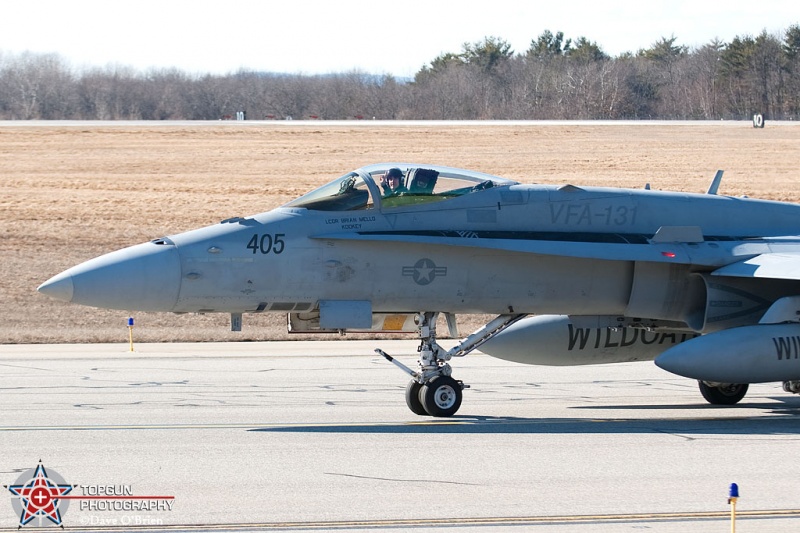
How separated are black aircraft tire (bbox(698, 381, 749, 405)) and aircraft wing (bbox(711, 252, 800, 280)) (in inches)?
78.0

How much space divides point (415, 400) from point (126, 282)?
11.9ft

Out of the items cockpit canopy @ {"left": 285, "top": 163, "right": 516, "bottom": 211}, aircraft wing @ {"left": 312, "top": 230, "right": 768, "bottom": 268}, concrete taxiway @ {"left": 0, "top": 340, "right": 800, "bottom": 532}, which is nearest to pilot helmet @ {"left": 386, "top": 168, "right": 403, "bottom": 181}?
cockpit canopy @ {"left": 285, "top": 163, "right": 516, "bottom": 211}

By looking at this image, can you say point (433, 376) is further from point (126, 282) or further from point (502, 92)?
point (502, 92)

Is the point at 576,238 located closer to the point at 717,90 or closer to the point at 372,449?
the point at 372,449

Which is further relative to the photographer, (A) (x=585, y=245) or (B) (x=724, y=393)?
(B) (x=724, y=393)

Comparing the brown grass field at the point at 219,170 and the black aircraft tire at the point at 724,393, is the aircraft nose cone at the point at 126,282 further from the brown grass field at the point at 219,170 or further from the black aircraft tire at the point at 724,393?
the brown grass field at the point at 219,170

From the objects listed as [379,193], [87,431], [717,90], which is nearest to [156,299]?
[87,431]

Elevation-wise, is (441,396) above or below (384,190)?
below

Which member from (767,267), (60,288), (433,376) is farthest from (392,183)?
(767,267)

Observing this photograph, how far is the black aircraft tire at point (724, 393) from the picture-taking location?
14719mm

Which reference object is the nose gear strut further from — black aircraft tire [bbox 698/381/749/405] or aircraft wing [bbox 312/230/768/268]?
black aircraft tire [bbox 698/381/749/405]

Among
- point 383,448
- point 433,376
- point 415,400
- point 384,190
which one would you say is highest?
point 384,190

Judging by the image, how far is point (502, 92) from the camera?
89625 millimetres

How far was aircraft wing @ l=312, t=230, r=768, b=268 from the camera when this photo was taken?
12844 mm
